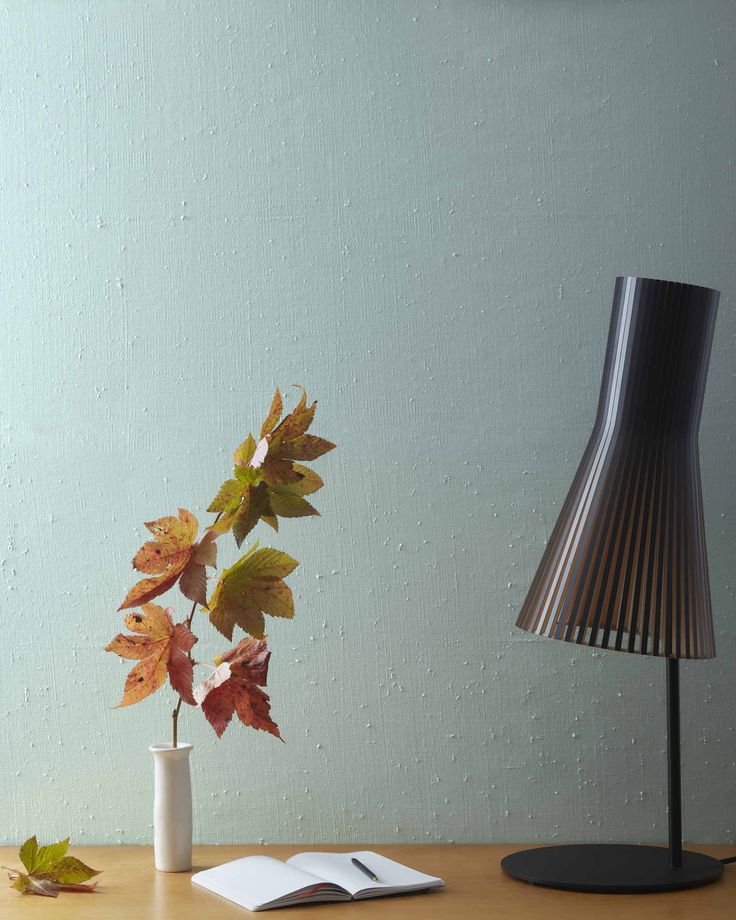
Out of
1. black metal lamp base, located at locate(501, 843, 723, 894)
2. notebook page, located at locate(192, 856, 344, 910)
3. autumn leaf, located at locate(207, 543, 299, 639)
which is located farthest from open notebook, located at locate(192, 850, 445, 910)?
autumn leaf, located at locate(207, 543, 299, 639)

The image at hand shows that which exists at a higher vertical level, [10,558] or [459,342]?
[459,342]

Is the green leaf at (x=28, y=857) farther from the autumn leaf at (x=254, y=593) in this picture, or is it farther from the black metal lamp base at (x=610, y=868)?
the black metal lamp base at (x=610, y=868)

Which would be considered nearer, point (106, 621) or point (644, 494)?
point (644, 494)

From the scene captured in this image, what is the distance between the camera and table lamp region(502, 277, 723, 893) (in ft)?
3.22

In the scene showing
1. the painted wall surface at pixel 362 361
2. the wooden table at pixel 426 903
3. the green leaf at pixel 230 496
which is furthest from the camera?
the painted wall surface at pixel 362 361

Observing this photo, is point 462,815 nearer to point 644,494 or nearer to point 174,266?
point 644,494

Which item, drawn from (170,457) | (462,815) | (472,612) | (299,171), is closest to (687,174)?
(299,171)

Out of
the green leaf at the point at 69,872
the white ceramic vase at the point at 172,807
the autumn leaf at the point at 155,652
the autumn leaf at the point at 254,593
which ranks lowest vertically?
the green leaf at the point at 69,872

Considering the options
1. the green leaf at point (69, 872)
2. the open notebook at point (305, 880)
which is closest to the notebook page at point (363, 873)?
the open notebook at point (305, 880)

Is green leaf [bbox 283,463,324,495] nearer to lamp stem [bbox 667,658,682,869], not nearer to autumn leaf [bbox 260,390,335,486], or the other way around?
autumn leaf [bbox 260,390,335,486]

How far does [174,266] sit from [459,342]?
0.39 m

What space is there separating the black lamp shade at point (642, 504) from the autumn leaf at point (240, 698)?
11.3 inches

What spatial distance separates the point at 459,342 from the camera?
129cm

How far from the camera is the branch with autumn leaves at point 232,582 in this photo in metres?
1.05
